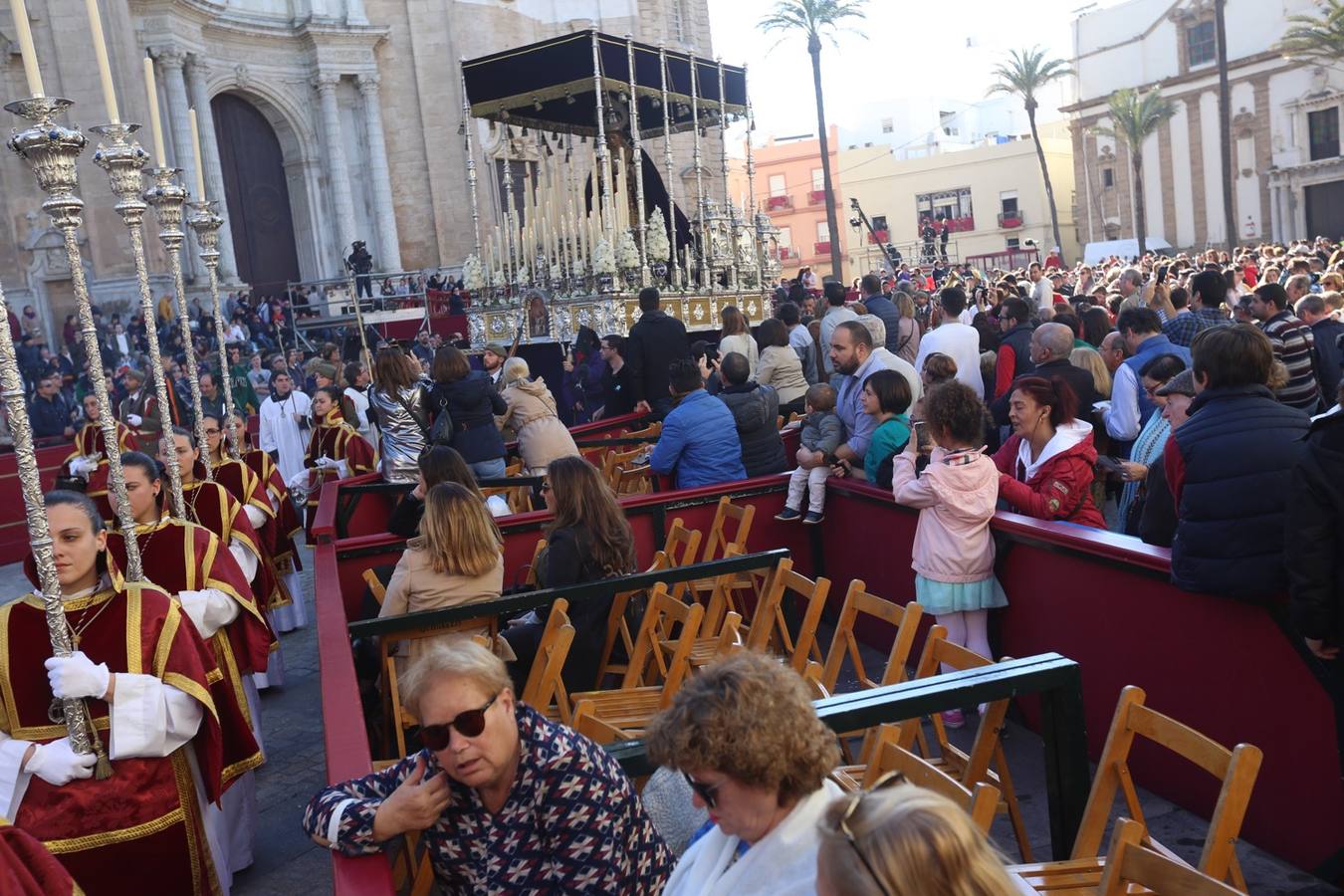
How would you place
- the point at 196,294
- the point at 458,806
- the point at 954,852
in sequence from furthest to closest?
the point at 196,294 < the point at 458,806 < the point at 954,852

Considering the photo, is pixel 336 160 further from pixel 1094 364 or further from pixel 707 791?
pixel 707 791

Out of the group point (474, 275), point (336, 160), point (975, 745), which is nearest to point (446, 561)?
point (975, 745)

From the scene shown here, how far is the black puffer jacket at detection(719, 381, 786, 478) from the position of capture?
8.66 meters

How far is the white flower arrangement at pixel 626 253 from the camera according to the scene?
50.5 ft

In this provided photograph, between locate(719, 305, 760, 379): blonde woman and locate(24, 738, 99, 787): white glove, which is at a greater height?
locate(719, 305, 760, 379): blonde woman

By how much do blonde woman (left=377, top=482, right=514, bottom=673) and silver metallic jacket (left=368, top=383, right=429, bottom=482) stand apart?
3748mm

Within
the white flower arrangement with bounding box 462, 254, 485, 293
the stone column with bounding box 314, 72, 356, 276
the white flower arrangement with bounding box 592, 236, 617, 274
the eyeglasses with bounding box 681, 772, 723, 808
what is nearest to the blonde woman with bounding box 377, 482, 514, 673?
the eyeglasses with bounding box 681, 772, 723, 808

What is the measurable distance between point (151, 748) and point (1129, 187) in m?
58.6

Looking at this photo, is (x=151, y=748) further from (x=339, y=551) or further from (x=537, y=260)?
(x=537, y=260)

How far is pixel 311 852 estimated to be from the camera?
554 cm

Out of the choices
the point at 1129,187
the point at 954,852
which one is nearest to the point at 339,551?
the point at 954,852

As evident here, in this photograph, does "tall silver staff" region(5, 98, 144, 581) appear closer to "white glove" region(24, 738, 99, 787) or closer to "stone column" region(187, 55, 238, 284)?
"white glove" region(24, 738, 99, 787)

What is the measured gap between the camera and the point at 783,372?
11.1 meters

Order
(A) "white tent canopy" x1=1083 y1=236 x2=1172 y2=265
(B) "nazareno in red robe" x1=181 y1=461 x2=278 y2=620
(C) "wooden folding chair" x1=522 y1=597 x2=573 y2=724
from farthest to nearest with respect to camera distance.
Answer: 1. (A) "white tent canopy" x1=1083 y1=236 x2=1172 y2=265
2. (B) "nazareno in red robe" x1=181 y1=461 x2=278 y2=620
3. (C) "wooden folding chair" x1=522 y1=597 x2=573 y2=724
